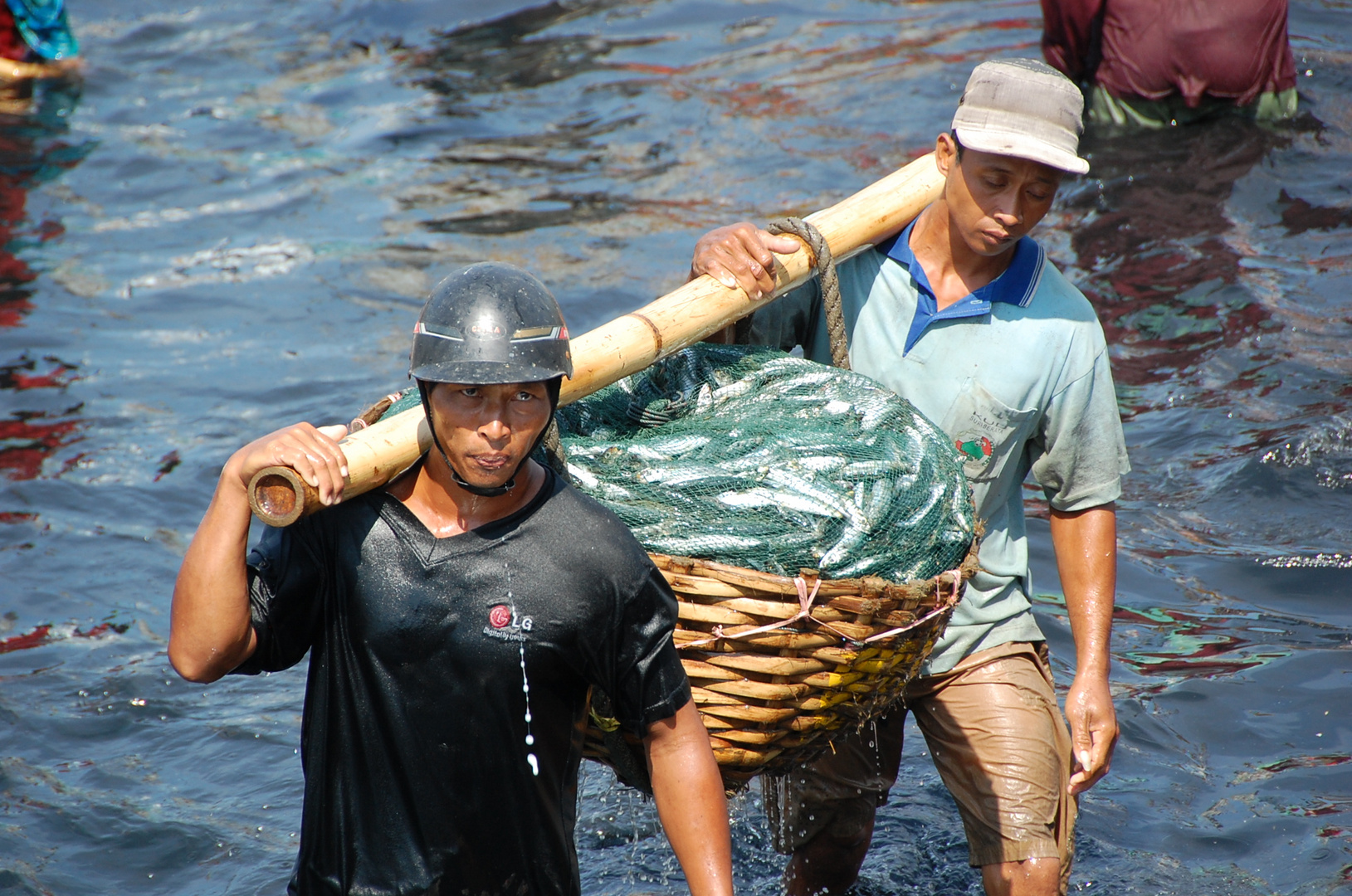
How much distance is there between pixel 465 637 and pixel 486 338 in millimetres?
612

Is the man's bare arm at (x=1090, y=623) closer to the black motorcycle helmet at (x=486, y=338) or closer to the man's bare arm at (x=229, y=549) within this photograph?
the black motorcycle helmet at (x=486, y=338)

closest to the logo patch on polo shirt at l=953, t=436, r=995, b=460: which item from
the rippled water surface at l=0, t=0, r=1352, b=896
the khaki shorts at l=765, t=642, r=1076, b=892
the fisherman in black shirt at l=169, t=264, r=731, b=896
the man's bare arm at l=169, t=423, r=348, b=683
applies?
the khaki shorts at l=765, t=642, r=1076, b=892

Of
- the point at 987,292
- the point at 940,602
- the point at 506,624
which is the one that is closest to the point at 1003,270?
the point at 987,292

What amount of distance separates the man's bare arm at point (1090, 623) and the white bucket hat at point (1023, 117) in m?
1.01

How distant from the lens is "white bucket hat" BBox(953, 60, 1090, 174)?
3.38 m

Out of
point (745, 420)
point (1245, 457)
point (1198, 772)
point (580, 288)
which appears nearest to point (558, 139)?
point (580, 288)

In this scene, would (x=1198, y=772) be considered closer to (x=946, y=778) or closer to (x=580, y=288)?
(x=946, y=778)

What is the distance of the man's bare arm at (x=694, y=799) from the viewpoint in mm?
2740

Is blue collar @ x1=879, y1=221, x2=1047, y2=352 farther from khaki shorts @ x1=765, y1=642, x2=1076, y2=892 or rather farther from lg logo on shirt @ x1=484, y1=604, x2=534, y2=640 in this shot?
lg logo on shirt @ x1=484, y1=604, x2=534, y2=640

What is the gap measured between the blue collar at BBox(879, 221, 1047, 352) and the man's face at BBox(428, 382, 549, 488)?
1.44m

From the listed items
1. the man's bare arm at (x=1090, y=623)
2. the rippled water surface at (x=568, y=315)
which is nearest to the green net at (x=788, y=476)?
the man's bare arm at (x=1090, y=623)

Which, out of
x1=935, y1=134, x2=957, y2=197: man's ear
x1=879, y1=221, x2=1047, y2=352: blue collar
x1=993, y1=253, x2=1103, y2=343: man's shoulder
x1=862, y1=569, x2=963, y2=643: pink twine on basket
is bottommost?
x1=862, y1=569, x2=963, y2=643: pink twine on basket

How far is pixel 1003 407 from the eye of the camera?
3584 mm

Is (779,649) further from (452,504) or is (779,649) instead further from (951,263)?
(951,263)
